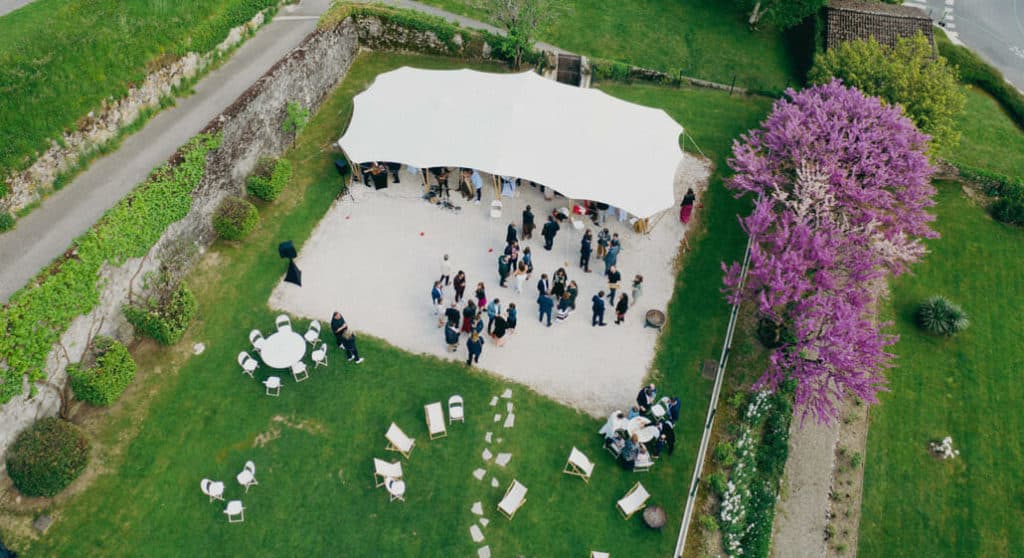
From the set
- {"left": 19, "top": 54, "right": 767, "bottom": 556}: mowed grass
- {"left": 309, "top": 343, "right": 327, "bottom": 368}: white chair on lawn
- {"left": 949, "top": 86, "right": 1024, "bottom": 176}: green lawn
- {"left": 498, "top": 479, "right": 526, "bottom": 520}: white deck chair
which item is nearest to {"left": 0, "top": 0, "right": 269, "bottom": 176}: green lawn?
{"left": 19, "top": 54, "right": 767, "bottom": 556}: mowed grass

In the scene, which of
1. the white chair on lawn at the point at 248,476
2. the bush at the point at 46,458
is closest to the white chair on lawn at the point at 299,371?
the white chair on lawn at the point at 248,476

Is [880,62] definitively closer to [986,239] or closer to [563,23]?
[986,239]

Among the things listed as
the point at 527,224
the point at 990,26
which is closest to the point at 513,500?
the point at 527,224

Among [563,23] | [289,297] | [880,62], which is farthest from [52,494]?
[880,62]

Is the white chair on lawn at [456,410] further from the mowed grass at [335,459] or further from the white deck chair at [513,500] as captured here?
the white deck chair at [513,500]

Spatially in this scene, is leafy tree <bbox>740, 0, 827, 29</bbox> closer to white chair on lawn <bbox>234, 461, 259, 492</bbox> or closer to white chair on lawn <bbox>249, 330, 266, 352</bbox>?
white chair on lawn <bbox>249, 330, 266, 352</bbox>
